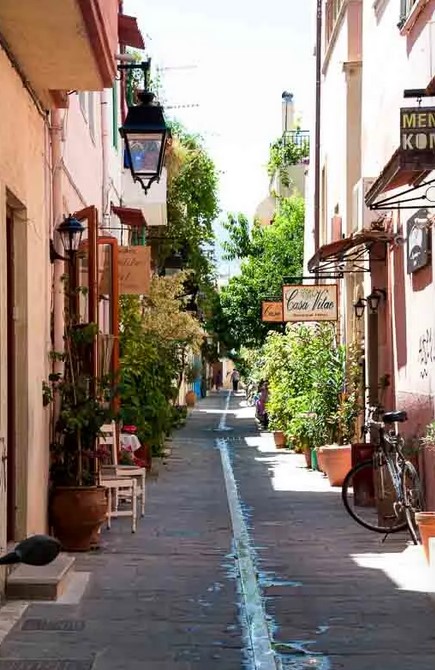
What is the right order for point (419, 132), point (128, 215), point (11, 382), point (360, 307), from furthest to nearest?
point (128, 215), point (360, 307), point (11, 382), point (419, 132)

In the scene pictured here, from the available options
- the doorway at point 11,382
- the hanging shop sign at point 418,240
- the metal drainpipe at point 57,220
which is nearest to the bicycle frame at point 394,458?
the hanging shop sign at point 418,240

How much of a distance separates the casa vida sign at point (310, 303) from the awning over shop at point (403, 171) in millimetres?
9001

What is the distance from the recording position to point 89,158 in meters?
16.7

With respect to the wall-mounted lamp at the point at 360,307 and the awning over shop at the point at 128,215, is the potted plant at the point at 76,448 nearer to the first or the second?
the wall-mounted lamp at the point at 360,307

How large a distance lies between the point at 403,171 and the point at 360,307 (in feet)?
27.3

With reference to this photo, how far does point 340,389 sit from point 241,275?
20.1 metres

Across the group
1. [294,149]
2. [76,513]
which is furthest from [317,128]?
[294,149]

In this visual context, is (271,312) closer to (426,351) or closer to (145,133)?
(145,133)

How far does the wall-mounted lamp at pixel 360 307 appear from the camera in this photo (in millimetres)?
18328

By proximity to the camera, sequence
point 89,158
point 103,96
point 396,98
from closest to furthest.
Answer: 1. point 396,98
2. point 89,158
3. point 103,96

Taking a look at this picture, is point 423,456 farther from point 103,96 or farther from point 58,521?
point 103,96

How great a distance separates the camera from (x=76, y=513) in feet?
36.4

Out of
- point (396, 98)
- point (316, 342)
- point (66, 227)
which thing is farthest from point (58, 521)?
point (316, 342)

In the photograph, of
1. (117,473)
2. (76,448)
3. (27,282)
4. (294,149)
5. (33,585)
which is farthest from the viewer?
(294,149)
